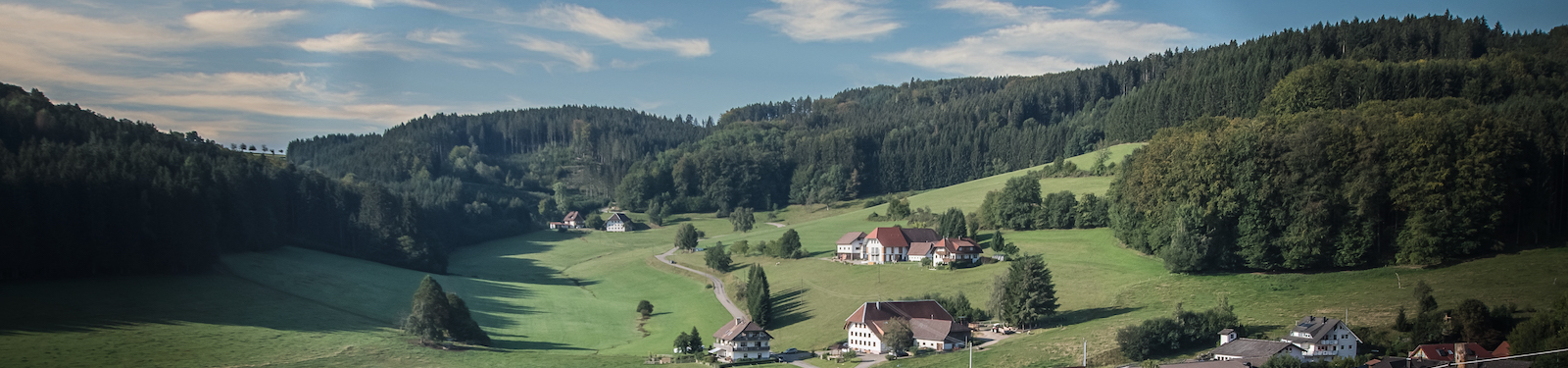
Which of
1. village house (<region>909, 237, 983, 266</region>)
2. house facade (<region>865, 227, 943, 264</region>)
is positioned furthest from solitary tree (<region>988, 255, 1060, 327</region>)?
house facade (<region>865, 227, 943, 264</region>)

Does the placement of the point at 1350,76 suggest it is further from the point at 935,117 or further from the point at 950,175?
the point at 935,117

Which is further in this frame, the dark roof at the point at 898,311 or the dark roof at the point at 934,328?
the dark roof at the point at 898,311

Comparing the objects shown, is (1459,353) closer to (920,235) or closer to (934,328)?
(934,328)

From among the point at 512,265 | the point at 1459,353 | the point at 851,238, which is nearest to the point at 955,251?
the point at 851,238

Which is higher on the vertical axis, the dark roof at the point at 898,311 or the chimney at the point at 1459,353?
the chimney at the point at 1459,353

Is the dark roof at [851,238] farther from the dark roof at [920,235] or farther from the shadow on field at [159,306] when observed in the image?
the shadow on field at [159,306]

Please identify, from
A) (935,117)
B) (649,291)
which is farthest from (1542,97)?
(935,117)

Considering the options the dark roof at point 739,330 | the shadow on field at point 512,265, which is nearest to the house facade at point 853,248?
the shadow on field at point 512,265
